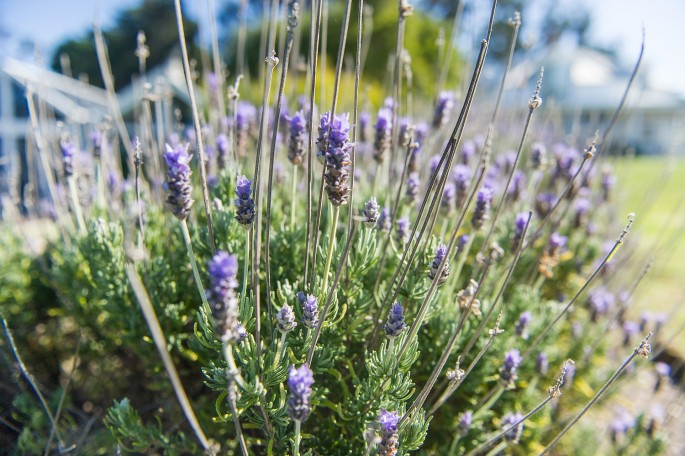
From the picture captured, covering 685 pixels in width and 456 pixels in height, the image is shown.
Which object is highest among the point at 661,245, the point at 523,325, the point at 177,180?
the point at 177,180

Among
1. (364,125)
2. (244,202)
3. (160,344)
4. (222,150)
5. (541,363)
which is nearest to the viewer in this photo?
(160,344)

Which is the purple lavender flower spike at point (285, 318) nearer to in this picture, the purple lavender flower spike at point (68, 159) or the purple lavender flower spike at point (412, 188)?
the purple lavender flower spike at point (412, 188)

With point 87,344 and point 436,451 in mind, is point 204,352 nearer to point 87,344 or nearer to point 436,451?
point 436,451

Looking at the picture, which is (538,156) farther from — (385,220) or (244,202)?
(244,202)

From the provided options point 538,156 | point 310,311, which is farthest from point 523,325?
point 310,311

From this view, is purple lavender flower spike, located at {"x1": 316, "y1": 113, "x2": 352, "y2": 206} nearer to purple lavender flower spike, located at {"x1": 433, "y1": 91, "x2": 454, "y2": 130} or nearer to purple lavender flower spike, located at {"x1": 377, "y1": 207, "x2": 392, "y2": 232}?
purple lavender flower spike, located at {"x1": 377, "y1": 207, "x2": 392, "y2": 232}

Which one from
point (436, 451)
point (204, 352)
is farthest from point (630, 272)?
point (204, 352)

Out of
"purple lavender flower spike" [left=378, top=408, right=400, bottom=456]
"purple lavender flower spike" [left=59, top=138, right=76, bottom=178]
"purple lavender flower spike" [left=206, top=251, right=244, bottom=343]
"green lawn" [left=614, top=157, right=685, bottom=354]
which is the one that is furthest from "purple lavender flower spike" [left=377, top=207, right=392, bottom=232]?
"green lawn" [left=614, top=157, right=685, bottom=354]
